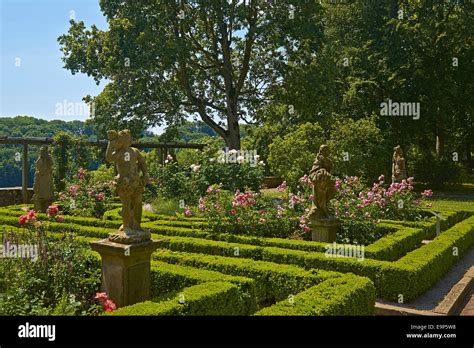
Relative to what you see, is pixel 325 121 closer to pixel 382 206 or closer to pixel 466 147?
pixel 382 206

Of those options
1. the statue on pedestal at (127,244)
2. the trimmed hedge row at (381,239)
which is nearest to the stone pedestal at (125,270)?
the statue on pedestal at (127,244)

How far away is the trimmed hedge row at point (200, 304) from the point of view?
4.92 meters

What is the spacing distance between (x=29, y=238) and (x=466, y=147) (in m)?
34.0

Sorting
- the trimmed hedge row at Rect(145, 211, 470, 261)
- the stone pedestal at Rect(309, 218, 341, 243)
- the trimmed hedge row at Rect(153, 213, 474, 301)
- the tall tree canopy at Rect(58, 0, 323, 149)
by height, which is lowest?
the trimmed hedge row at Rect(153, 213, 474, 301)

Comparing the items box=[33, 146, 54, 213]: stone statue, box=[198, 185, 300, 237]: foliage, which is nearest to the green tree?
box=[198, 185, 300, 237]: foliage

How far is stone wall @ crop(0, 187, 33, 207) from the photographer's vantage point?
18.7 meters

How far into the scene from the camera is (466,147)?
34.3 m

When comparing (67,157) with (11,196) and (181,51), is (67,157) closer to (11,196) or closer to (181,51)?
(11,196)

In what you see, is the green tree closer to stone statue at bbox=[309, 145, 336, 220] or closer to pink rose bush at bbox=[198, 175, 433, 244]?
pink rose bush at bbox=[198, 175, 433, 244]

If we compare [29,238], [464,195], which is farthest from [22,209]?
[464,195]

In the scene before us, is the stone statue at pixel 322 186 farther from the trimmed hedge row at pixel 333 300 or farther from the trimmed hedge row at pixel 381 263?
the trimmed hedge row at pixel 333 300

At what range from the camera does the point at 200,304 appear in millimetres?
5344

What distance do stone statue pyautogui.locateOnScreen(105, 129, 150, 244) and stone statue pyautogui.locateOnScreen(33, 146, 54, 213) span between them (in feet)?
25.6

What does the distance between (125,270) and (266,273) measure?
2366 mm
